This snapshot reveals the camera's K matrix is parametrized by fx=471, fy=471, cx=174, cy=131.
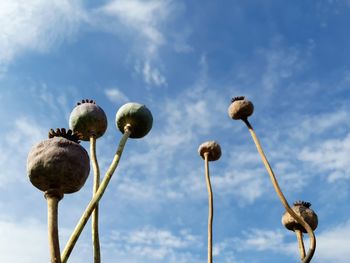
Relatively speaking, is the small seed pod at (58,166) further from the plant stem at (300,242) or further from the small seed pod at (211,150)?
the small seed pod at (211,150)

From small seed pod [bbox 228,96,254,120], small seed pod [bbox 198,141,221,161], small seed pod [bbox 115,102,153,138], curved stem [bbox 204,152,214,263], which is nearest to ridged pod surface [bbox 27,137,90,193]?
small seed pod [bbox 115,102,153,138]

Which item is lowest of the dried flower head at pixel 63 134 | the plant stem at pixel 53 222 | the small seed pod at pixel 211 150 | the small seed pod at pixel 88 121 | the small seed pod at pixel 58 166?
the plant stem at pixel 53 222

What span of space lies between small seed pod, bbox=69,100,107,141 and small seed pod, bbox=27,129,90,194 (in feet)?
4.87

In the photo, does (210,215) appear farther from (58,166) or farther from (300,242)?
(58,166)

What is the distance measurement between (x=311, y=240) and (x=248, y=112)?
6.68ft

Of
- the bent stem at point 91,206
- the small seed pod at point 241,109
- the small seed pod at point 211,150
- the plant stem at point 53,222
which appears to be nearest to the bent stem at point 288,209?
the small seed pod at point 241,109

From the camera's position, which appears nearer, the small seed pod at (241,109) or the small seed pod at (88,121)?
the small seed pod at (88,121)

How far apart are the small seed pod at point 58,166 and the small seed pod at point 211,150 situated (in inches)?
166

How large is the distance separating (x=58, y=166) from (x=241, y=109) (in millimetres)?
3702

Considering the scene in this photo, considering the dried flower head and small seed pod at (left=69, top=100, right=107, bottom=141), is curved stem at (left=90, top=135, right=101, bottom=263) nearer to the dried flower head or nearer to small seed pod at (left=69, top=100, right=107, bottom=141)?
small seed pod at (left=69, top=100, right=107, bottom=141)

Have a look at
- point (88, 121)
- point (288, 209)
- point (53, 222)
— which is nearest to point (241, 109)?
point (288, 209)

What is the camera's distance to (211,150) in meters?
7.29

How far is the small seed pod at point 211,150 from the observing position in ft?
23.9

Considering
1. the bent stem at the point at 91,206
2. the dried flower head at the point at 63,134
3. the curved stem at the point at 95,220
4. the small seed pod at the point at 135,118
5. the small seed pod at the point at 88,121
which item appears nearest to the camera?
the bent stem at the point at 91,206
